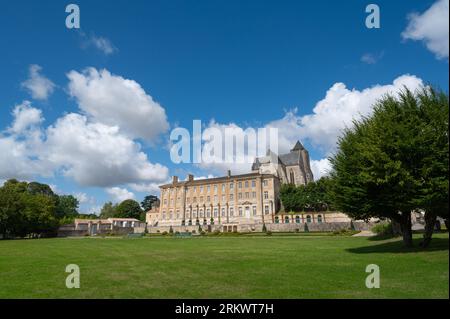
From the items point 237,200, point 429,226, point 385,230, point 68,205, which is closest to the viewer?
point 429,226

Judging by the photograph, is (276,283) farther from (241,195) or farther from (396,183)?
(241,195)

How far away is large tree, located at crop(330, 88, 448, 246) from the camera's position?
53.6 feet

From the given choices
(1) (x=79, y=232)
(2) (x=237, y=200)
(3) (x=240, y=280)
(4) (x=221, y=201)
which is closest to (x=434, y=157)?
(3) (x=240, y=280)

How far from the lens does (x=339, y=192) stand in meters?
19.9

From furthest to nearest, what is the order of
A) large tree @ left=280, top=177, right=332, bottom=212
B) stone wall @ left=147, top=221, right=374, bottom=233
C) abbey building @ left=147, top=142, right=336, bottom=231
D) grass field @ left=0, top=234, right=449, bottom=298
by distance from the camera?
abbey building @ left=147, top=142, right=336, bottom=231
large tree @ left=280, top=177, right=332, bottom=212
stone wall @ left=147, top=221, right=374, bottom=233
grass field @ left=0, top=234, right=449, bottom=298

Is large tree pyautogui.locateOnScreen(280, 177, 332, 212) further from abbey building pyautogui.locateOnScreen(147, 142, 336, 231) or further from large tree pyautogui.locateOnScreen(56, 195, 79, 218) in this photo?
large tree pyautogui.locateOnScreen(56, 195, 79, 218)

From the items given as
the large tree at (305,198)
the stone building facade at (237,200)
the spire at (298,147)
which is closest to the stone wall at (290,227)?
the stone building facade at (237,200)

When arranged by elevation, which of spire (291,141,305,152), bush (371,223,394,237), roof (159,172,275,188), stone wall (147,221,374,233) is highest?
spire (291,141,305,152)

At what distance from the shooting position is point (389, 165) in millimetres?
16188

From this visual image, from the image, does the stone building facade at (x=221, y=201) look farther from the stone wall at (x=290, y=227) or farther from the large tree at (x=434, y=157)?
the large tree at (x=434, y=157)

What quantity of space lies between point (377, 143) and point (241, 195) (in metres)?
67.6

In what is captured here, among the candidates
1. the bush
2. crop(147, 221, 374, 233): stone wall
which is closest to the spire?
crop(147, 221, 374, 233): stone wall

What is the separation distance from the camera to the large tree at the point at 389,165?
1633cm

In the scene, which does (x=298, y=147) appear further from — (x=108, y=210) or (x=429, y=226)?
(x=429, y=226)
